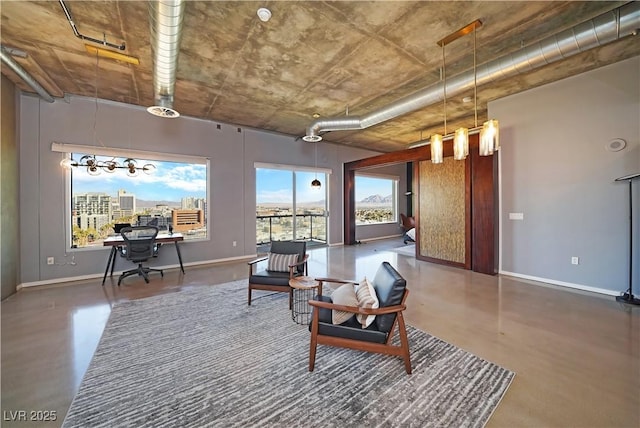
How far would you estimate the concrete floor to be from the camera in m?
1.68

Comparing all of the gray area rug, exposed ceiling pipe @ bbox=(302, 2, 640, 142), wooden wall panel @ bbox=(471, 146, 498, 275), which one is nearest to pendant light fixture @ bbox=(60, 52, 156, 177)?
the gray area rug

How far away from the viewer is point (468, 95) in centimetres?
448

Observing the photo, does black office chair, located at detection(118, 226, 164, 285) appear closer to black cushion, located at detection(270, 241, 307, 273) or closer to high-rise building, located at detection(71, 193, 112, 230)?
high-rise building, located at detection(71, 193, 112, 230)

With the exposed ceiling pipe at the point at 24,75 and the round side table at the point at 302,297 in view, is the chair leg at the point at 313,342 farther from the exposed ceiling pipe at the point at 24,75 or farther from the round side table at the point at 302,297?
the exposed ceiling pipe at the point at 24,75

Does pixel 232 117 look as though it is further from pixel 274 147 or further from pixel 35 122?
pixel 35 122

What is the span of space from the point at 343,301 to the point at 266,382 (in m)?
0.85

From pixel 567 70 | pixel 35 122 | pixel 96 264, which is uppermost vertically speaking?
pixel 567 70

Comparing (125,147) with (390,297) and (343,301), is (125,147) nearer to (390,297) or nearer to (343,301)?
(343,301)

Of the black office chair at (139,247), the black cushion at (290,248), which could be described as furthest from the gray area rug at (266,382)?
the black office chair at (139,247)

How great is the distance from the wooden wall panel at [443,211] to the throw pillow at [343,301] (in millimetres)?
3903

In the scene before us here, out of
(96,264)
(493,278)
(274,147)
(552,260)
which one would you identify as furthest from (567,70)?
(96,264)

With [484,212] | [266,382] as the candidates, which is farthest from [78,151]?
[484,212]

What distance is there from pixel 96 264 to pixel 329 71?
534 cm

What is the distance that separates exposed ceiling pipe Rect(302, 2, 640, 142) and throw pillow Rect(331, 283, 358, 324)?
3.23m
